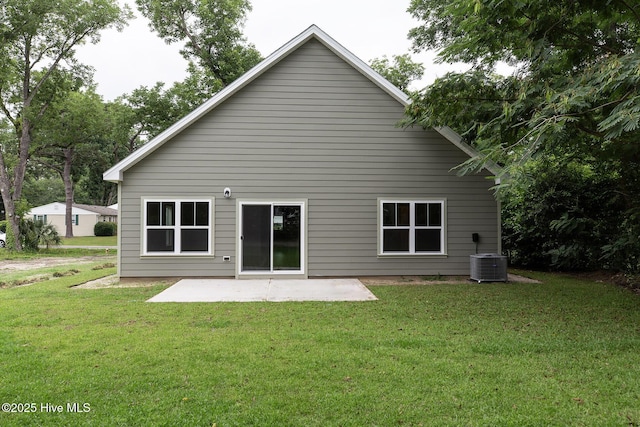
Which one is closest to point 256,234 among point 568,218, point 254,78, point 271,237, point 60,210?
point 271,237

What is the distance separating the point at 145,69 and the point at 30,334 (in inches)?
1478

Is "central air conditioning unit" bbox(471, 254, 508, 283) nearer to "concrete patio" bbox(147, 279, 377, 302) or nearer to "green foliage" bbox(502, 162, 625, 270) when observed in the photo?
"green foliage" bbox(502, 162, 625, 270)

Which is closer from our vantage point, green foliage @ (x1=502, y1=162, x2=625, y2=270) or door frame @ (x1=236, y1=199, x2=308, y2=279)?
door frame @ (x1=236, y1=199, x2=308, y2=279)

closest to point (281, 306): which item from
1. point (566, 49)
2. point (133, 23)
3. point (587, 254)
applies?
point (566, 49)

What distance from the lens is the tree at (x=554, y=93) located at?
5.59 metres

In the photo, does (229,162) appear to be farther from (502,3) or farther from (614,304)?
(614,304)

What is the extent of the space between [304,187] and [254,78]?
2975 millimetres

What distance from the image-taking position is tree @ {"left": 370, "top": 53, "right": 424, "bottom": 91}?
23.2 meters

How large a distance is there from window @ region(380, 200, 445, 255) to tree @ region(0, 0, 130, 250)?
18.2 m

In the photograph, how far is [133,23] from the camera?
2159 cm

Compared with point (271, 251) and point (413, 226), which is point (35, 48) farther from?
point (413, 226)

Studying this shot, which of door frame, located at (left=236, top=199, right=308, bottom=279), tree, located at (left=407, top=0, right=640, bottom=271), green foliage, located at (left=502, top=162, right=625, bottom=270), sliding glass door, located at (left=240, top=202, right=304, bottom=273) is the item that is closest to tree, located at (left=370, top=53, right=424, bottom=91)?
tree, located at (left=407, top=0, right=640, bottom=271)

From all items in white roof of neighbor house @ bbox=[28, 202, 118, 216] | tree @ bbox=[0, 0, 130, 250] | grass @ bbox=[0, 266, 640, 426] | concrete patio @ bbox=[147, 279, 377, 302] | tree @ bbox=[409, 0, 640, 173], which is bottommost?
grass @ bbox=[0, 266, 640, 426]

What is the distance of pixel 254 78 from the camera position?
32.3 ft
